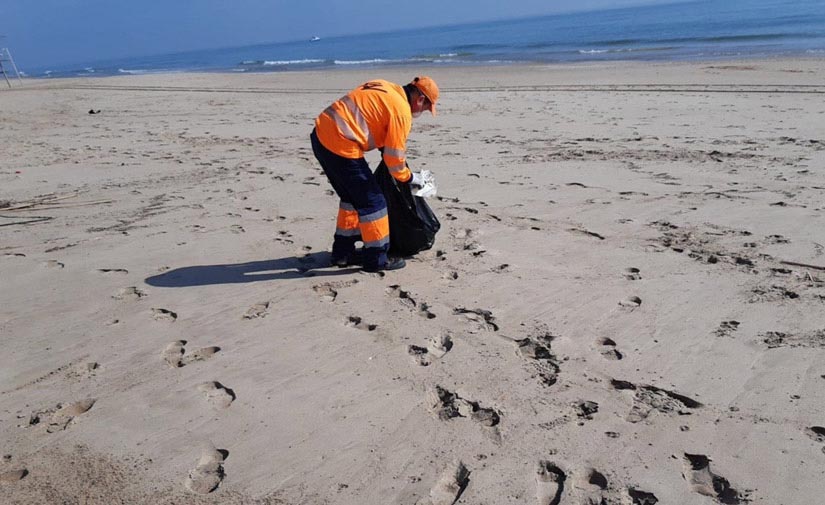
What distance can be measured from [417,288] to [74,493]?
7.21 feet

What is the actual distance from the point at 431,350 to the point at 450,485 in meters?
0.95

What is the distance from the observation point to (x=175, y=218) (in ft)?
17.2

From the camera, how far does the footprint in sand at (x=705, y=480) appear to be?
1.99 m

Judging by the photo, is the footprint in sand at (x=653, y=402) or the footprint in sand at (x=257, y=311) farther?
the footprint in sand at (x=257, y=311)

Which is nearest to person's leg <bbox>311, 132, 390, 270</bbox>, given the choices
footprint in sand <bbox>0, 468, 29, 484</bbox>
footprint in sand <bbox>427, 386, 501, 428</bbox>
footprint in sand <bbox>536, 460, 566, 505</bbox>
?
footprint in sand <bbox>427, 386, 501, 428</bbox>

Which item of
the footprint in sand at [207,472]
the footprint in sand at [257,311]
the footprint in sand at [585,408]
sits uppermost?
the footprint in sand at [257,311]

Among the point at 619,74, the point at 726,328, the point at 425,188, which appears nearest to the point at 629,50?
the point at 619,74

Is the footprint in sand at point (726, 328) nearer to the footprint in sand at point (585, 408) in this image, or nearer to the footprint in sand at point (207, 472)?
the footprint in sand at point (585, 408)

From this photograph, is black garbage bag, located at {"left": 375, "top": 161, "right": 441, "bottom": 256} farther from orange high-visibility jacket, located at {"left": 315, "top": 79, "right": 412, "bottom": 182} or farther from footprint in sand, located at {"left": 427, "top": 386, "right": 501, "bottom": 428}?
footprint in sand, located at {"left": 427, "top": 386, "right": 501, "bottom": 428}

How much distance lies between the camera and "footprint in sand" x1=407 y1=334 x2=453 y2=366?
114 inches

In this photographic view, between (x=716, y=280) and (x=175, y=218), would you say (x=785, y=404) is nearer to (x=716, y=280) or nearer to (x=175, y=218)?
(x=716, y=280)

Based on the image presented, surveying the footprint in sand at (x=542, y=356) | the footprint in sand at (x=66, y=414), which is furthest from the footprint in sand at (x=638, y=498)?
the footprint in sand at (x=66, y=414)

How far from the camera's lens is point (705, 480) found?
2.06m

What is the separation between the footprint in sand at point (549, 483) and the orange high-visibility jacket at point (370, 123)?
7.17 feet
